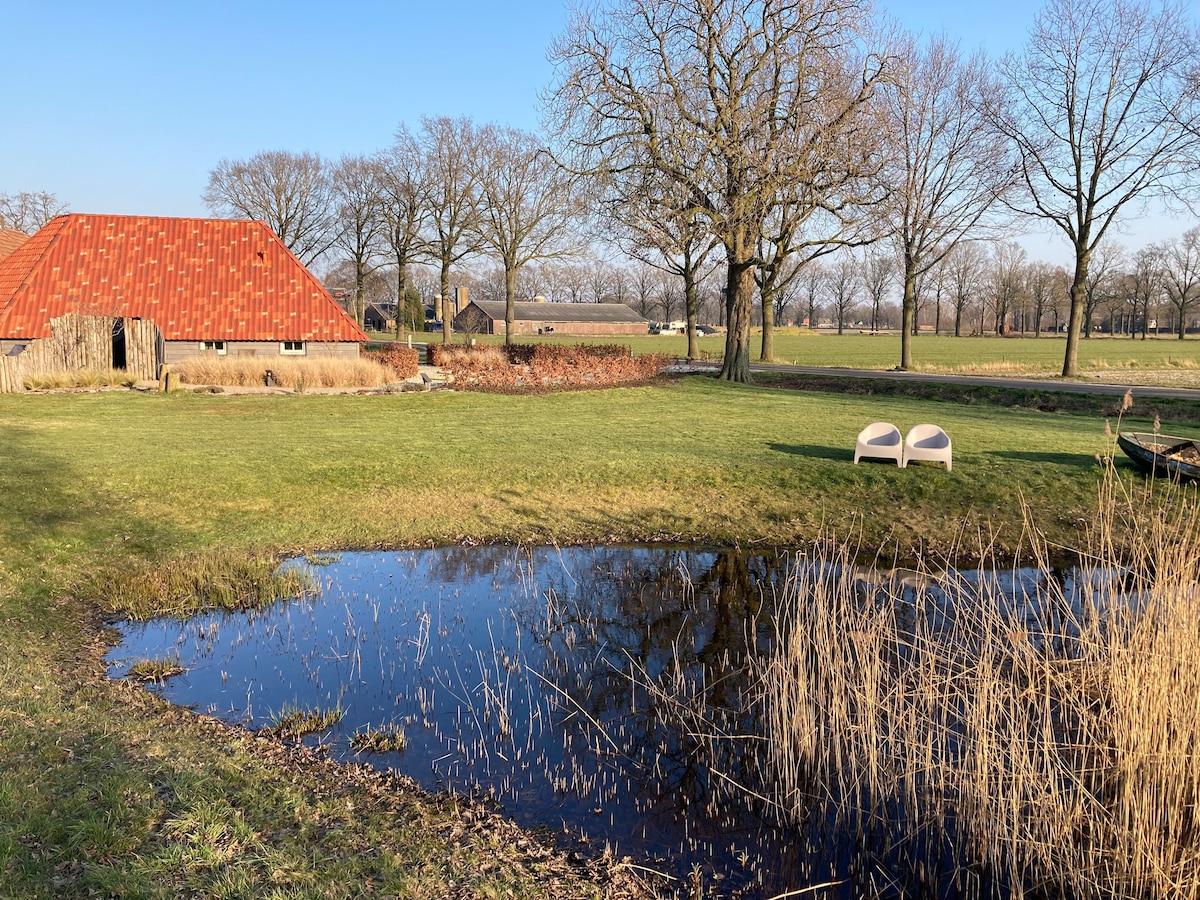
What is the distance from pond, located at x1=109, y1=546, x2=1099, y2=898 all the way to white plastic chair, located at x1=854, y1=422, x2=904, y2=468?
3288mm

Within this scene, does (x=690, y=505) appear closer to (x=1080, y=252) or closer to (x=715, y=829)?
(x=715, y=829)

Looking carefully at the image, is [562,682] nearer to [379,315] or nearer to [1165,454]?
[1165,454]

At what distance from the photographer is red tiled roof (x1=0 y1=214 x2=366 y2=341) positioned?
28.8 metres

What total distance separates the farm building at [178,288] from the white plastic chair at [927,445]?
22.4 m

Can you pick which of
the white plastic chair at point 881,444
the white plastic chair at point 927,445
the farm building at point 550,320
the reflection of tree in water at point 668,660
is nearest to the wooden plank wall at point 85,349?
the reflection of tree in water at point 668,660

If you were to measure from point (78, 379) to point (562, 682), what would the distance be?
2233 cm

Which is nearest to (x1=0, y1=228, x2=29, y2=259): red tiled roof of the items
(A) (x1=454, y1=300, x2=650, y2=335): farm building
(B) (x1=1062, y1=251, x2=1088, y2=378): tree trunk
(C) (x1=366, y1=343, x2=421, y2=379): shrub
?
(C) (x1=366, y1=343, x2=421, y2=379): shrub

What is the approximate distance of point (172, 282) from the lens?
30.7 metres

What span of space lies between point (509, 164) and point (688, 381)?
26.2 meters

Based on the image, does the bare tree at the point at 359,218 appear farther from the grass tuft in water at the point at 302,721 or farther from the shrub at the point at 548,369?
the grass tuft in water at the point at 302,721

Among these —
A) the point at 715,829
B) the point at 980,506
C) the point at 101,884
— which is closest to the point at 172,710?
the point at 101,884

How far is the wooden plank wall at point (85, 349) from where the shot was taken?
945 inches

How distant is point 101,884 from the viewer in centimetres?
379

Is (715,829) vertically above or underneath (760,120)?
underneath
